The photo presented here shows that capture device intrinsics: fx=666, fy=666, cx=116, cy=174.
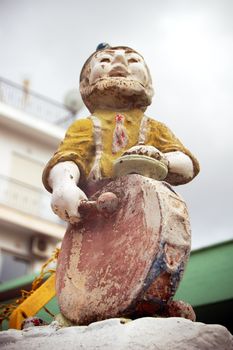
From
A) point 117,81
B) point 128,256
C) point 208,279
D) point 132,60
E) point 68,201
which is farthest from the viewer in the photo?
point 208,279

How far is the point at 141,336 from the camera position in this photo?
2.20 m

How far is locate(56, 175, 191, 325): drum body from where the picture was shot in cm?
244

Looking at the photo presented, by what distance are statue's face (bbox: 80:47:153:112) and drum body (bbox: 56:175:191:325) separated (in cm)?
48

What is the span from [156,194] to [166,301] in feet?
1.33

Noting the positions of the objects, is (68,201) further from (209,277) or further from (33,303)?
(209,277)

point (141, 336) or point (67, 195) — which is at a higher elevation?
point (67, 195)

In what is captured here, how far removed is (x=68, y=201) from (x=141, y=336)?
0.68 metres

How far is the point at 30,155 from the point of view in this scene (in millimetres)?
12508

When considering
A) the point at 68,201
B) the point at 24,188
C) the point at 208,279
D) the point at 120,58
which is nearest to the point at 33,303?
the point at 68,201

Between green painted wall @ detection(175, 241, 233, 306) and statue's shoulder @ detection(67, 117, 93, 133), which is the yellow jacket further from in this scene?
green painted wall @ detection(175, 241, 233, 306)

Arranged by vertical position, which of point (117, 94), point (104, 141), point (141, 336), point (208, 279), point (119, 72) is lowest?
point (141, 336)

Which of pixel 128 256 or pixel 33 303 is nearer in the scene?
pixel 128 256

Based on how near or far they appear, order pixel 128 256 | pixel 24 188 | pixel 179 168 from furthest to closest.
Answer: pixel 24 188
pixel 179 168
pixel 128 256

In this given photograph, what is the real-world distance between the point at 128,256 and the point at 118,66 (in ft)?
3.12
